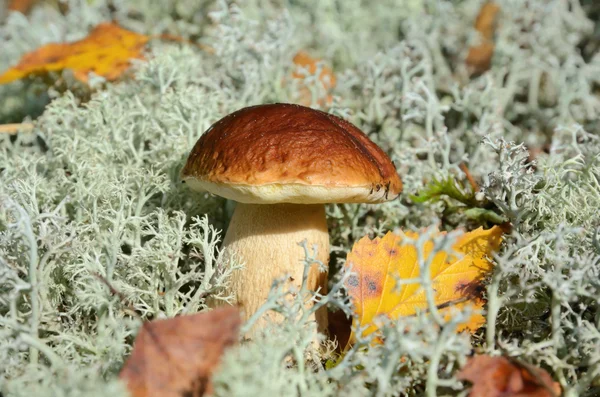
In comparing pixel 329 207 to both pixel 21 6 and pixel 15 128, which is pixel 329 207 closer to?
pixel 15 128

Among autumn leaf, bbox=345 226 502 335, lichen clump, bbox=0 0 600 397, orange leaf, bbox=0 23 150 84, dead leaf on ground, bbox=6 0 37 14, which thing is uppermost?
dead leaf on ground, bbox=6 0 37 14

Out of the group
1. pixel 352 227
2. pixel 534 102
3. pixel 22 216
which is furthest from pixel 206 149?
pixel 534 102

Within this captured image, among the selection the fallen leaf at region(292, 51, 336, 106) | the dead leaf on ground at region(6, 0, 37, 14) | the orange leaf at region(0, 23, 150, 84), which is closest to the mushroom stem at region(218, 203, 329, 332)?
the fallen leaf at region(292, 51, 336, 106)

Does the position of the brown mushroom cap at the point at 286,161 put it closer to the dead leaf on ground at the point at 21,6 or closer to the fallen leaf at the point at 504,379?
the fallen leaf at the point at 504,379

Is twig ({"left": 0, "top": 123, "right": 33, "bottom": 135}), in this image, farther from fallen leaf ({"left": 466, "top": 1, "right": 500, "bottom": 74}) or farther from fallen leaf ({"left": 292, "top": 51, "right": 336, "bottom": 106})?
fallen leaf ({"left": 466, "top": 1, "right": 500, "bottom": 74})

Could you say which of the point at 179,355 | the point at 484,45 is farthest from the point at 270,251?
the point at 484,45

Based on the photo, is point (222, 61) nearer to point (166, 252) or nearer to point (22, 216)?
point (166, 252)

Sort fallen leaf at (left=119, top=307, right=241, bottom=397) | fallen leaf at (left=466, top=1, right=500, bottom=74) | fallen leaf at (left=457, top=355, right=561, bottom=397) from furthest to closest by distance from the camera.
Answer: fallen leaf at (left=466, top=1, right=500, bottom=74) → fallen leaf at (left=457, top=355, right=561, bottom=397) → fallen leaf at (left=119, top=307, right=241, bottom=397)
